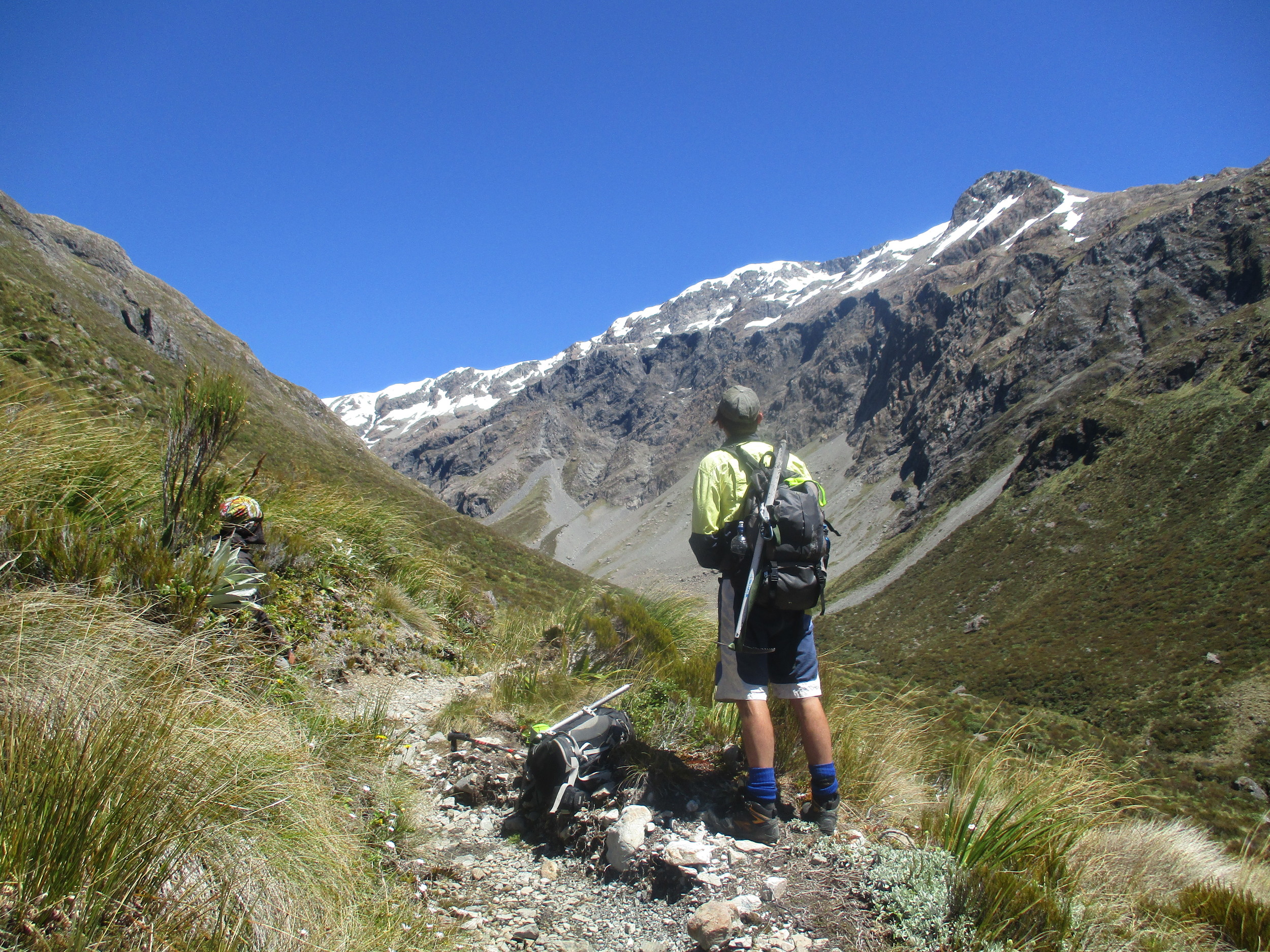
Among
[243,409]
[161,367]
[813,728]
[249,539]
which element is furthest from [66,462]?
[161,367]

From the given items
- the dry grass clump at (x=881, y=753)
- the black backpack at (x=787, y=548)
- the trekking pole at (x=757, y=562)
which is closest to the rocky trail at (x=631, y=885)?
the dry grass clump at (x=881, y=753)

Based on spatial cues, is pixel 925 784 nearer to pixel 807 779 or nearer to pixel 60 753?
pixel 807 779

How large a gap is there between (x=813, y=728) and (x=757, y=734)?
0.98 ft

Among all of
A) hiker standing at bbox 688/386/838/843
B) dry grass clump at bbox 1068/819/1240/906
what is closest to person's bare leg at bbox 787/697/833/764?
hiker standing at bbox 688/386/838/843

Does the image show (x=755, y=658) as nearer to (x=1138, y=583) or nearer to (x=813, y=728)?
(x=813, y=728)

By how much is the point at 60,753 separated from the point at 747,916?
231 centimetres

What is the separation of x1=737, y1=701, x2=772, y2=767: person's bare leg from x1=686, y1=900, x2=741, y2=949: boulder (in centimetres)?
69

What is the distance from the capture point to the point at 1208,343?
4013 inches

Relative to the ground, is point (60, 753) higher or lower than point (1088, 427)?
lower

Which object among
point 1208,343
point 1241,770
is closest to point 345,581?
point 1241,770

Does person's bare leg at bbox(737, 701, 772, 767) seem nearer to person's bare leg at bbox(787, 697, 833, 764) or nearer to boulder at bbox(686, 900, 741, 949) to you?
person's bare leg at bbox(787, 697, 833, 764)

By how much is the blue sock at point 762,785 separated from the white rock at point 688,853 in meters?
0.31

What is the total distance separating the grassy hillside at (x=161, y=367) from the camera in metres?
9.91

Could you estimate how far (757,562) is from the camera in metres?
3.18
